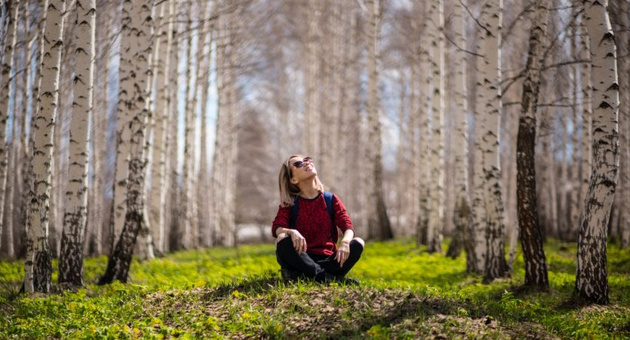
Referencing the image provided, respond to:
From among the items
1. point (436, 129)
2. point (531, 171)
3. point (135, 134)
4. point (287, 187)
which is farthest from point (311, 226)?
point (436, 129)

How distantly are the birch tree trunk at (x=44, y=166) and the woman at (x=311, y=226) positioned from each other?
10.3 feet

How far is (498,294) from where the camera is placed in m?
7.69

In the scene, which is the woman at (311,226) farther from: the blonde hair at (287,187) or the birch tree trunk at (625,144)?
the birch tree trunk at (625,144)

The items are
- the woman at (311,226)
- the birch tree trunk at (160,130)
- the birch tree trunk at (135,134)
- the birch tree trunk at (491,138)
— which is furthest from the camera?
the birch tree trunk at (160,130)

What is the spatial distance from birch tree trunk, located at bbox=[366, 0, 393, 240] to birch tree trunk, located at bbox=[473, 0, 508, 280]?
768cm

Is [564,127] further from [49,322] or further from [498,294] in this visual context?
[49,322]

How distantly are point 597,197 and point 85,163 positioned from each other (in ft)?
20.8

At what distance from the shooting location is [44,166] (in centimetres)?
730

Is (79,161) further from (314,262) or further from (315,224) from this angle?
(314,262)

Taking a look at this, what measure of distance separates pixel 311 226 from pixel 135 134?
3.85 meters

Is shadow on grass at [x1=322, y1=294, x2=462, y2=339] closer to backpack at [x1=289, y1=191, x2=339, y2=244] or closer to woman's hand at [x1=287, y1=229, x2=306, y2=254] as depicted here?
woman's hand at [x1=287, y1=229, x2=306, y2=254]

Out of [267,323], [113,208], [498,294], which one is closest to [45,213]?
[113,208]

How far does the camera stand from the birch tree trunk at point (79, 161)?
24.8 ft

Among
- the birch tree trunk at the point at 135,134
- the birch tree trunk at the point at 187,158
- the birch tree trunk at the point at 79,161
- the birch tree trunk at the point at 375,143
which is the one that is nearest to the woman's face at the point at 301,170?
the birch tree trunk at the point at 79,161
